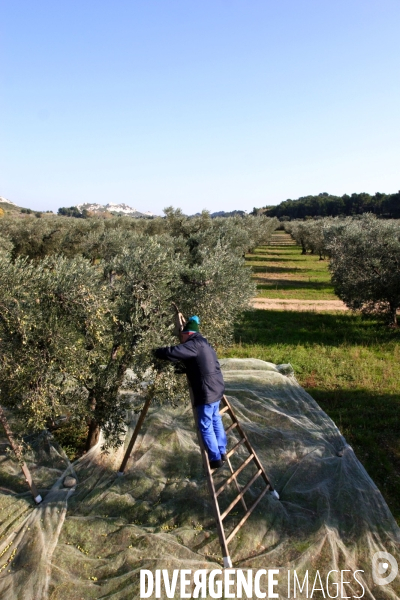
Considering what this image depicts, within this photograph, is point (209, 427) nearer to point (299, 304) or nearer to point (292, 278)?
point (299, 304)

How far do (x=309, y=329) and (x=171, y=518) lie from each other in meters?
15.6

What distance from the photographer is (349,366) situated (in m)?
14.7

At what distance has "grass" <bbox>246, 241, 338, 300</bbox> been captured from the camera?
96.6 ft

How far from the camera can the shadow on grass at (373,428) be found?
8.19 metres

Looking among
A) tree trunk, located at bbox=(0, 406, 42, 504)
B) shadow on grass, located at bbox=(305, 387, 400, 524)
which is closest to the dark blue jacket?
tree trunk, located at bbox=(0, 406, 42, 504)

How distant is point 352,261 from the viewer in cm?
2045

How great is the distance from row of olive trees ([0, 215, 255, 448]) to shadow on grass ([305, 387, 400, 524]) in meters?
4.22

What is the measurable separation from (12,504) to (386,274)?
58.6 ft

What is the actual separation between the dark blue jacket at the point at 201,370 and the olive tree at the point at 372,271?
1538 cm

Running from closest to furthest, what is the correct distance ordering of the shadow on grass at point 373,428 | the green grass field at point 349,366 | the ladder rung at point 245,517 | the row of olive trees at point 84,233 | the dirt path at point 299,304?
1. the ladder rung at point 245,517
2. the shadow on grass at point 373,428
3. the green grass field at point 349,366
4. the dirt path at point 299,304
5. the row of olive trees at point 84,233

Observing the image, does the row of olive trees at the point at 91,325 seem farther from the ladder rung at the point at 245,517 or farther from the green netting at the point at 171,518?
the ladder rung at the point at 245,517

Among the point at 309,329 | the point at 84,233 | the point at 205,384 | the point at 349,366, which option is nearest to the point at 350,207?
the point at 84,233

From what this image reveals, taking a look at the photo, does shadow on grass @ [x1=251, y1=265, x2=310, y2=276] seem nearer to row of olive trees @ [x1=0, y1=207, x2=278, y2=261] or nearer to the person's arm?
row of olive trees @ [x1=0, y1=207, x2=278, y2=261]

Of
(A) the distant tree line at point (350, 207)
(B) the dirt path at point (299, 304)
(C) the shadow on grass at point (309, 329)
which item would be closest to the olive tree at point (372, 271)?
(C) the shadow on grass at point (309, 329)
